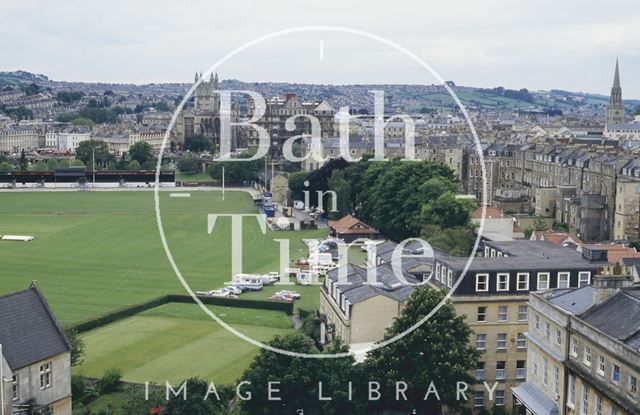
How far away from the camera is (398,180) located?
5662 cm

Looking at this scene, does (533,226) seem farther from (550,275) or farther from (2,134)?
(2,134)

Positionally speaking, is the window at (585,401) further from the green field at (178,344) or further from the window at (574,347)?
the green field at (178,344)

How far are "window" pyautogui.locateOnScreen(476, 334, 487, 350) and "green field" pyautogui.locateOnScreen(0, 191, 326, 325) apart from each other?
11657 mm

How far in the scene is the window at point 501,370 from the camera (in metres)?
25.5

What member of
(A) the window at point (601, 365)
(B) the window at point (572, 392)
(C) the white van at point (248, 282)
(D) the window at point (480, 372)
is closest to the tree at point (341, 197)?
(C) the white van at point (248, 282)

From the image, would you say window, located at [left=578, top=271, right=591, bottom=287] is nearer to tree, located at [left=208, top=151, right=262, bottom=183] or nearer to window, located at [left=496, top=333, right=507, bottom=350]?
window, located at [left=496, top=333, right=507, bottom=350]

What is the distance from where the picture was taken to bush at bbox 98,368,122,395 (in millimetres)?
25828

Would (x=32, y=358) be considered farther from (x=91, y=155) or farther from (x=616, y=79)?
(x=616, y=79)

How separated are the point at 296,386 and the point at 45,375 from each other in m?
6.06

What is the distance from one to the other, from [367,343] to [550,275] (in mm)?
5848

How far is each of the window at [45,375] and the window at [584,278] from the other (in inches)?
606

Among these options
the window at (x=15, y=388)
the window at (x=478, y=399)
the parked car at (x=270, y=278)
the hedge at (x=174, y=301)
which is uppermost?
the window at (x=15, y=388)

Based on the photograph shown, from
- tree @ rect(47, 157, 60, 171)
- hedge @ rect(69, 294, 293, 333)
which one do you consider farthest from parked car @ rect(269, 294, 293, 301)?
tree @ rect(47, 157, 60, 171)

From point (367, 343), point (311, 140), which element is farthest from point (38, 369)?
point (311, 140)
